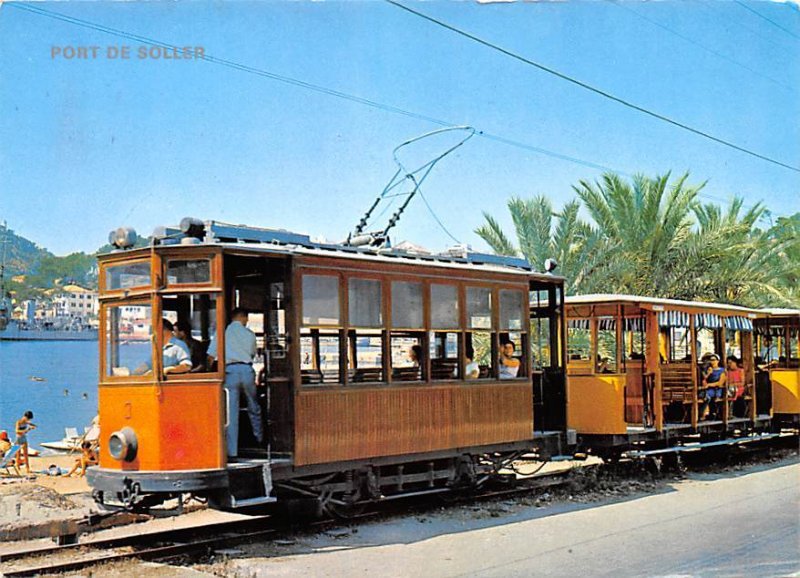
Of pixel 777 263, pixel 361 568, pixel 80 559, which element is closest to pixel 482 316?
pixel 361 568

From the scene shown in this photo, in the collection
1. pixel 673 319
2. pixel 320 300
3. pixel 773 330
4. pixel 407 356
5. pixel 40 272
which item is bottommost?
pixel 407 356

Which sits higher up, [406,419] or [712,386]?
[712,386]

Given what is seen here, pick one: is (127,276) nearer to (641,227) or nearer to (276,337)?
(276,337)

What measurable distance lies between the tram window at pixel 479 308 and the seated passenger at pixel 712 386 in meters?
5.68

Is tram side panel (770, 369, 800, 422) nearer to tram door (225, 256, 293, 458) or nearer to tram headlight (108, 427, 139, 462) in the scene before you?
tram door (225, 256, 293, 458)

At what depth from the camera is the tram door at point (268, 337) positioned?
385 inches

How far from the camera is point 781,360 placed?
19094 mm

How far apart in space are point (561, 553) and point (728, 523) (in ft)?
8.39

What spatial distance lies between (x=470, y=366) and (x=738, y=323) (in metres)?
7.13

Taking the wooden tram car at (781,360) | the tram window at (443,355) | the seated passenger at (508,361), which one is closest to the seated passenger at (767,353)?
the wooden tram car at (781,360)

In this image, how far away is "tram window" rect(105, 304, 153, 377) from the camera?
9203 millimetres

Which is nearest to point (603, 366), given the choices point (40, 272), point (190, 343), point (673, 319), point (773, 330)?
point (673, 319)

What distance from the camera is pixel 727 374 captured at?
16.5m

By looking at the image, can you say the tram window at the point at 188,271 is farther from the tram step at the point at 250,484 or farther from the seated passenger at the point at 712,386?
the seated passenger at the point at 712,386
